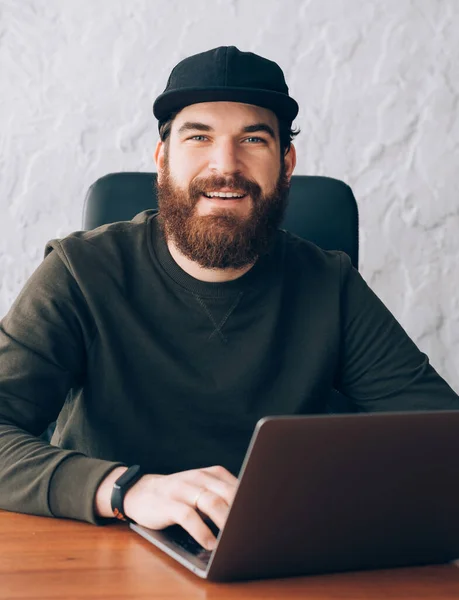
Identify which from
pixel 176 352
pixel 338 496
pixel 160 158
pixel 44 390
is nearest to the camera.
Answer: pixel 338 496

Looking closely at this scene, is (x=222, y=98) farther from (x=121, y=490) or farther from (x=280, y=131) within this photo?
(x=121, y=490)

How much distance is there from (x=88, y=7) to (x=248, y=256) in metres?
0.97

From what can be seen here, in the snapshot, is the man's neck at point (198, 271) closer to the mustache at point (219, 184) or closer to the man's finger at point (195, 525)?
the mustache at point (219, 184)

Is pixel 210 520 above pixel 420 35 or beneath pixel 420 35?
beneath

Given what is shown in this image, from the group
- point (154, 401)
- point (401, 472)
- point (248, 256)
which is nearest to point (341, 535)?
point (401, 472)

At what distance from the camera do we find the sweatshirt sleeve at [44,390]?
3.08 feet

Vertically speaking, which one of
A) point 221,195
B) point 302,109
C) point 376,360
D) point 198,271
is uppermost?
point 302,109

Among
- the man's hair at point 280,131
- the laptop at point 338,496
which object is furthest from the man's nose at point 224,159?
the laptop at point 338,496

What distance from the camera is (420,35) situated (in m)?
2.18

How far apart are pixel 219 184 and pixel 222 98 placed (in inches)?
5.8

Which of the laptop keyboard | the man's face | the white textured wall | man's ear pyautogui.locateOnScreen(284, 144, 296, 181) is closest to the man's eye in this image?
the man's face

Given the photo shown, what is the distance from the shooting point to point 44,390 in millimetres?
1228

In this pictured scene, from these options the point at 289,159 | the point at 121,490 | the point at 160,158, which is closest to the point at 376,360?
the point at 289,159

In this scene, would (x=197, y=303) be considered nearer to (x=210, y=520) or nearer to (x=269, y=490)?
(x=210, y=520)
